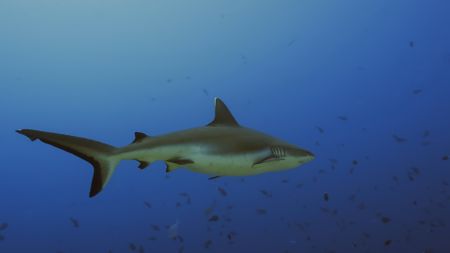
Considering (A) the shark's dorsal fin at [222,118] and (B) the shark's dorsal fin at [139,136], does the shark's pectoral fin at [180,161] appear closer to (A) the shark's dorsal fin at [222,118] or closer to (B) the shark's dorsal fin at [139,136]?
(B) the shark's dorsal fin at [139,136]

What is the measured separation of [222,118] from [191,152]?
1020 millimetres

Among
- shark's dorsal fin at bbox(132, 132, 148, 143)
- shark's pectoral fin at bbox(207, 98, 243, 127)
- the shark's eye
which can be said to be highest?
shark's pectoral fin at bbox(207, 98, 243, 127)

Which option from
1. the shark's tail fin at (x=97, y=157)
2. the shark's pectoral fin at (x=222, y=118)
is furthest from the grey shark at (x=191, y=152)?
the shark's pectoral fin at (x=222, y=118)

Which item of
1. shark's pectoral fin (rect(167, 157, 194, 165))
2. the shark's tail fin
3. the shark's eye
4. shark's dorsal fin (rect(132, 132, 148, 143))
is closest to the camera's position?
the shark's tail fin

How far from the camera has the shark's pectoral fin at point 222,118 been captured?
485 cm

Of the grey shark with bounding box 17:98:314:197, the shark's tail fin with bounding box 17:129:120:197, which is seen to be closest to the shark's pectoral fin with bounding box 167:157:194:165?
the grey shark with bounding box 17:98:314:197

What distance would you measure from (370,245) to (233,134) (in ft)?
83.5

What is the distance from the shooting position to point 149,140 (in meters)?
4.05

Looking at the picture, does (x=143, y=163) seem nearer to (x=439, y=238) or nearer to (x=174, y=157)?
(x=174, y=157)

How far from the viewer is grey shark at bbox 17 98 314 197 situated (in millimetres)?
3920

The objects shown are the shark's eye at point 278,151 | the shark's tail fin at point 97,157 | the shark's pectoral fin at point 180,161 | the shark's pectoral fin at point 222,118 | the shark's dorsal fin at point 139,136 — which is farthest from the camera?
the shark's pectoral fin at point 222,118

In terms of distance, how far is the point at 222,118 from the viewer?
195 inches

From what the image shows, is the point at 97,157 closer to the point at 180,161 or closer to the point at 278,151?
the point at 180,161

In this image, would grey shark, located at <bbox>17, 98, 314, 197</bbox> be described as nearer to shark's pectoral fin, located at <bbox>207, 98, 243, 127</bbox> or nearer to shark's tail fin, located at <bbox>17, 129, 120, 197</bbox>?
shark's tail fin, located at <bbox>17, 129, 120, 197</bbox>
